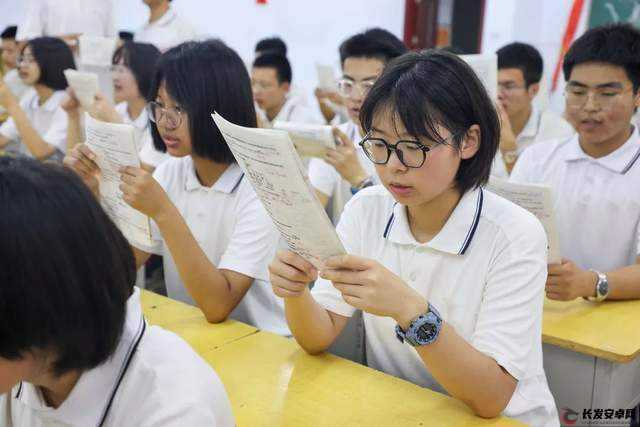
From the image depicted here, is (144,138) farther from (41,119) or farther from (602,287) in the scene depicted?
(602,287)

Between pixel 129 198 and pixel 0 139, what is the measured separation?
268 centimetres

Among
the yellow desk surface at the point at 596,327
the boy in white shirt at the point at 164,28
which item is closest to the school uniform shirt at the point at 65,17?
the boy in white shirt at the point at 164,28

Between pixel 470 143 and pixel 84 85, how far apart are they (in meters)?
2.18

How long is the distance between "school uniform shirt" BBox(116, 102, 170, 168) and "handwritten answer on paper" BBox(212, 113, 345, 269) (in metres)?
1.82

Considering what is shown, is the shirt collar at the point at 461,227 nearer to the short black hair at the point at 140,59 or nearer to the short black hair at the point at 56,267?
the short black hair at the point at 56,267

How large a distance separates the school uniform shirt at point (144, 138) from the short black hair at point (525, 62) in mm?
1696

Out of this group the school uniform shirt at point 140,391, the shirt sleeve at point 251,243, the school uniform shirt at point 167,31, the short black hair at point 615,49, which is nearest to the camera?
the school uniform shirt at point 140,391

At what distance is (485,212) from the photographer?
4.11 ft

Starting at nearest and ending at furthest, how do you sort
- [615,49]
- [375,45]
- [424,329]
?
1. [424,329]
2. [615,49]
3. [375,45]

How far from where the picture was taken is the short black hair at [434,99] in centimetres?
114

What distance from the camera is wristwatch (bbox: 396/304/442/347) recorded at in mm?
1032

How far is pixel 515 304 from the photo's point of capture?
1.16 meters

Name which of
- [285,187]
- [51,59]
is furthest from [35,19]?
[285,187]

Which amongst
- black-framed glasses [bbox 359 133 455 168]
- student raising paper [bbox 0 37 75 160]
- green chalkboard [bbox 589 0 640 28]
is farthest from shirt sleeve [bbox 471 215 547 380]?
green chalkboard [bbox 589 0 640 28]
